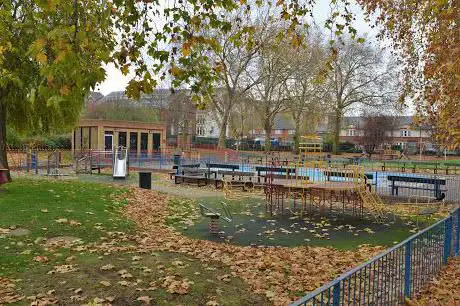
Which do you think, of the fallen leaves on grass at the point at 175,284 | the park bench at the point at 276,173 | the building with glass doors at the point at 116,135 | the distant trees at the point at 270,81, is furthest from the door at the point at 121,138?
the fallen leaves on grass at the point at 175,284

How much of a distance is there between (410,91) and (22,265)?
11281 mm

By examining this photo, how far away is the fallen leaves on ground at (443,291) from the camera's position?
617 centimetres

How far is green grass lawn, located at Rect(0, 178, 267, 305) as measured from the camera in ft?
21.0

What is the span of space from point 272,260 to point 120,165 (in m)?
20.2

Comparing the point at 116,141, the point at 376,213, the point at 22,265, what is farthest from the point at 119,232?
the point at 116,141

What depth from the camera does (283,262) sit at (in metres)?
8.48

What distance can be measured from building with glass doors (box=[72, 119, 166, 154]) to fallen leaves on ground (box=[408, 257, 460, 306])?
37.0m

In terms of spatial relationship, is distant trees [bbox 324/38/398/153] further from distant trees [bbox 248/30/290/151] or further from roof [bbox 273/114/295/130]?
roof [bbox 273/114/295/130]

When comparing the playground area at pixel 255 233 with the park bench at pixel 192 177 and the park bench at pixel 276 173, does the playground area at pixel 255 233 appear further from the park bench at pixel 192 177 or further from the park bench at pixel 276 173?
the park bench at pixel 192 177

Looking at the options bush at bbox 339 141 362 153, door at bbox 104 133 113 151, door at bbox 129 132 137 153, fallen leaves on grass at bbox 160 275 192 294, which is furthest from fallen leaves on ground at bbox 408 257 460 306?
bush at bbox 339 141 362 153

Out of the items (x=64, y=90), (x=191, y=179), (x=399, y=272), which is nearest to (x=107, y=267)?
(x=64, y=90)

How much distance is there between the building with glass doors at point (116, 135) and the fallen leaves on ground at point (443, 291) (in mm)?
37025

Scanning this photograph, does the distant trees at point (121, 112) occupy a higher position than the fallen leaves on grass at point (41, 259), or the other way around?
the distant trees at point (121, 112)

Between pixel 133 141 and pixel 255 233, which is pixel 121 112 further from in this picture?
pixel 255 233
